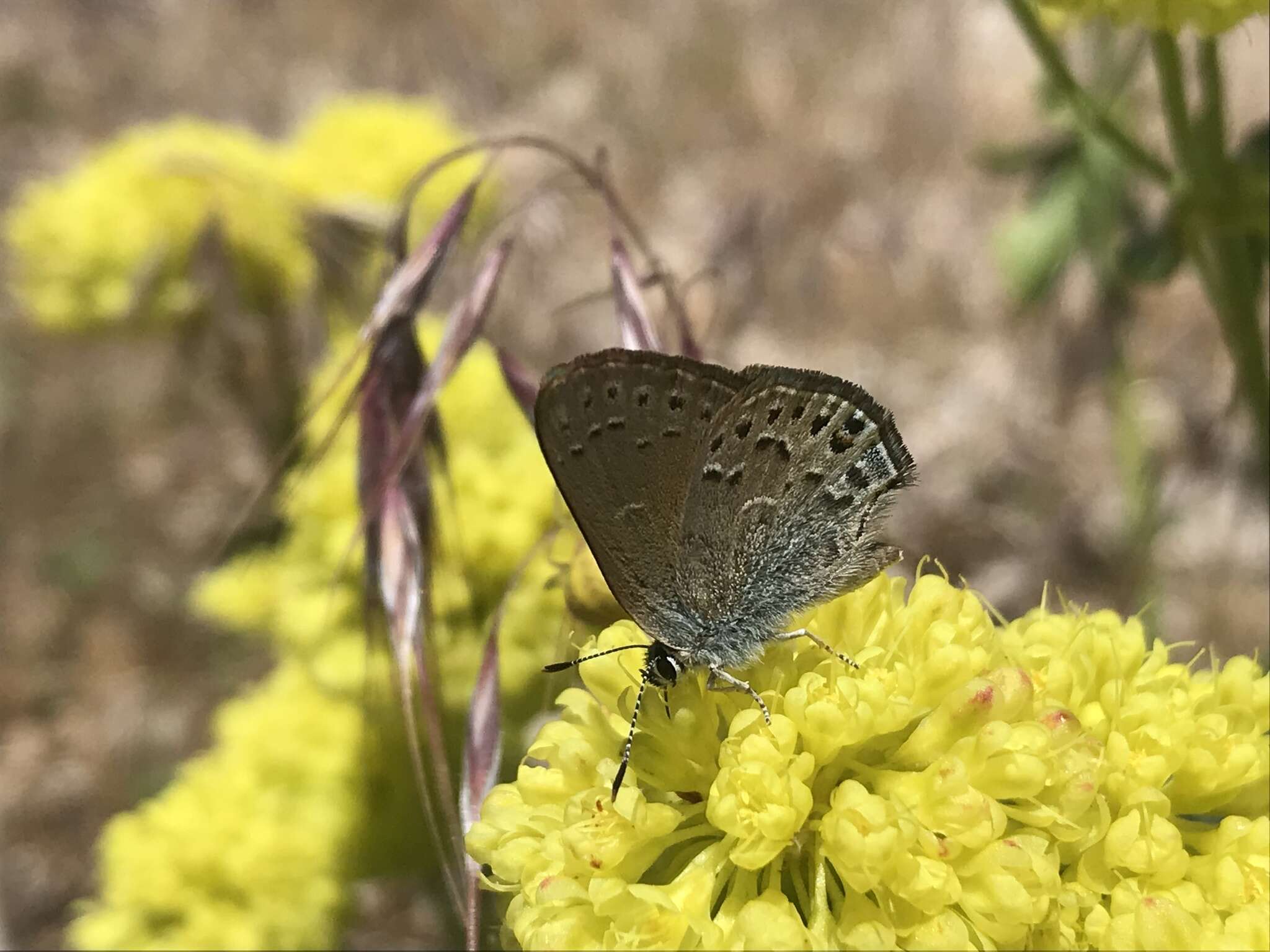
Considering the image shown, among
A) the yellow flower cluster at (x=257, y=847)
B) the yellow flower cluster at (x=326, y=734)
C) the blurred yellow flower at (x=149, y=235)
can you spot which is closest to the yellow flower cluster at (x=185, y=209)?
the blurred yellow flower at (x=149, y=235)

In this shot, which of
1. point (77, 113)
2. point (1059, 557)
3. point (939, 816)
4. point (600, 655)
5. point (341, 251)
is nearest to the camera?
point (939, 816)

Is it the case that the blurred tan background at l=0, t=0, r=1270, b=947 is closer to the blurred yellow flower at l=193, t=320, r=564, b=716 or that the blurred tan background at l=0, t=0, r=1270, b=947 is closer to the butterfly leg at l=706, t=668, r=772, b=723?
the blurred yellow flower at l=193, t=320, r=564, b=716

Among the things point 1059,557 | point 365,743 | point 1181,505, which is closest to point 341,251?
point 365,743

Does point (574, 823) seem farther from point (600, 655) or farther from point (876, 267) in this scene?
point (876, 267)

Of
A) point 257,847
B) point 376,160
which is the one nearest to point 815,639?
point 257,847

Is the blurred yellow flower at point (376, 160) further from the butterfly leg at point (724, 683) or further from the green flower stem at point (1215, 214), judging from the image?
the butterfly leg at point (724, 683)

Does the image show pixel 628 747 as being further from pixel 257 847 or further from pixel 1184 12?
pixel 257 847
